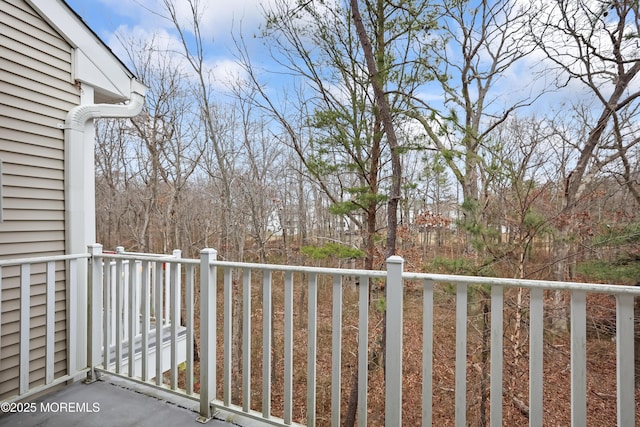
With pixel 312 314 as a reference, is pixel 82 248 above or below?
above

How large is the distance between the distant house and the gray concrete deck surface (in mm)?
343

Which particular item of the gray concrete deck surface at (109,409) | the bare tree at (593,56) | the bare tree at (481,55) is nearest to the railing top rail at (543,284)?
the gray concrete deck surface at (109,409)

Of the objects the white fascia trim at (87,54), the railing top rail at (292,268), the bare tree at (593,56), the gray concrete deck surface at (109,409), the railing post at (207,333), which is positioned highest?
the bare tree at (593,56)

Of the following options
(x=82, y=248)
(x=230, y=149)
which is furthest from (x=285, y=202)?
(x=82, y=248)

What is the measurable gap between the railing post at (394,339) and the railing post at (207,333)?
1.13m

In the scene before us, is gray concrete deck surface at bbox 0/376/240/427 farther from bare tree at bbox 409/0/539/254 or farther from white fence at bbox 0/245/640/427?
bare tree at bbox 409/0/539/254

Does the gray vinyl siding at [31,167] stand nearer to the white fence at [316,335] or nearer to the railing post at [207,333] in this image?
the white fence at [316,335]

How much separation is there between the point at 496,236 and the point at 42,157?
5572mm

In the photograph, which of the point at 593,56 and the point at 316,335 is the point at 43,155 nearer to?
the point at 316,335

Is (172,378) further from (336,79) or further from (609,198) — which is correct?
(609,198)

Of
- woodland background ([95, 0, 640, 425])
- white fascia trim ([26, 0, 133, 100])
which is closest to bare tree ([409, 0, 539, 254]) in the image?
woodland background ([95, 0, 640, 425])

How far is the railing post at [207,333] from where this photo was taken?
2119 mm

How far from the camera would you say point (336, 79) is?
6.23 meters

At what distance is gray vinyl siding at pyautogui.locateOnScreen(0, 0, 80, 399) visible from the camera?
2615mm
